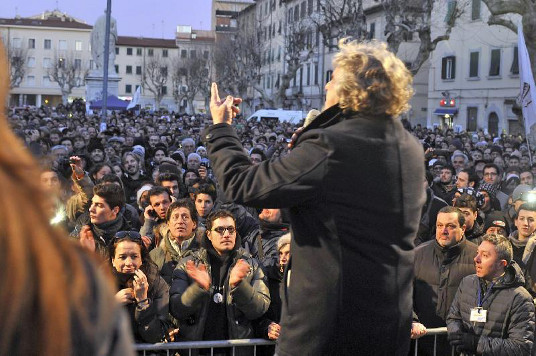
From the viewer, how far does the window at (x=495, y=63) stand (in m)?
44.3

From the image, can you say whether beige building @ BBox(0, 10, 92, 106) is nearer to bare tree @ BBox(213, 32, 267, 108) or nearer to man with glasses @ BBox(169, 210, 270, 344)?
bare tree @ BBox(213, 32, 267, 108)

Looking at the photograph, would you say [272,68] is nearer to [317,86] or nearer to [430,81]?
[317,86]

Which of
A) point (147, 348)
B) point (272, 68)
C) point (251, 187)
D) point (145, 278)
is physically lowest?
point (147, 348)

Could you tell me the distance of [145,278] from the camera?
4.80m

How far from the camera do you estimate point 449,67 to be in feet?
161

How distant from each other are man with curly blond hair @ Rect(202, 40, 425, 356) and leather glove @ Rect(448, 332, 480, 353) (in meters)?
2.33

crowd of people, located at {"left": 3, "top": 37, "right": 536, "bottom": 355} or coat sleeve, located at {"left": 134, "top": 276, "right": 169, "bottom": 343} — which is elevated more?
crowd of people, located at {"left": 3, "top": 37, "right": 536, "bottom": 355}

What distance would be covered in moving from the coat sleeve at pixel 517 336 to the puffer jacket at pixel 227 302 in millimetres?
1354

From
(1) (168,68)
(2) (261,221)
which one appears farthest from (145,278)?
(1) (168,68)

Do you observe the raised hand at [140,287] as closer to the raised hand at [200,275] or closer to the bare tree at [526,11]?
the raised hand at [200,275]

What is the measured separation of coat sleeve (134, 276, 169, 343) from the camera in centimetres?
467

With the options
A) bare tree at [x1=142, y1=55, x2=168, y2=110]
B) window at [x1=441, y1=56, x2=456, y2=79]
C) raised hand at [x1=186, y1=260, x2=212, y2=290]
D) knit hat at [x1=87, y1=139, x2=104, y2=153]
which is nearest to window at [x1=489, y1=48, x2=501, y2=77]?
window at [x1=441, y1=56, x2=456, y2=79]

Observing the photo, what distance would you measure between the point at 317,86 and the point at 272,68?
1696 cm

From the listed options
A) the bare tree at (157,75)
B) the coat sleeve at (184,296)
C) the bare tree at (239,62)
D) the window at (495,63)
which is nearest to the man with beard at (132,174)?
Result: the coat sleeve at (184,296)
